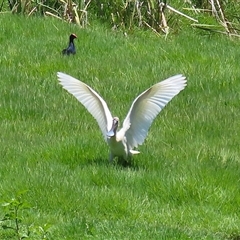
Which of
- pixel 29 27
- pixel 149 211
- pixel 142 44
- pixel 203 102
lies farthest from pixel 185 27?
pixel 149 211

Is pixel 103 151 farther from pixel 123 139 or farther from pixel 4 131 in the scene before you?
pixel 4 131

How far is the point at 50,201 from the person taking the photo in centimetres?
693

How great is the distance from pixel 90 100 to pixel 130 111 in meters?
0.38

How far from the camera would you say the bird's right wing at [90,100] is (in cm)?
755

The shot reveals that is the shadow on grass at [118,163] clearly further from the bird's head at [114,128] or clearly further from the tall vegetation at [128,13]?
the tall vegetation at [128,13]

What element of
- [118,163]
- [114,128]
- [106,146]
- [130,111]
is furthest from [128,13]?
[114,128]

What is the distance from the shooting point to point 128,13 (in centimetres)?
1351

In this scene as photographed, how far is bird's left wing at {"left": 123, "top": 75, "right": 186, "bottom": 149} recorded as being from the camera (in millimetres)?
7336

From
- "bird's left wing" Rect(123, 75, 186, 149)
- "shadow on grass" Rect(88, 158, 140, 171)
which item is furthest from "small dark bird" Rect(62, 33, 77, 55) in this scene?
"bird's left wing" Rect(123, 75, 186, 149)

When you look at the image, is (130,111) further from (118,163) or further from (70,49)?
(70,49)

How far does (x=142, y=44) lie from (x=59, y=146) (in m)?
4.33

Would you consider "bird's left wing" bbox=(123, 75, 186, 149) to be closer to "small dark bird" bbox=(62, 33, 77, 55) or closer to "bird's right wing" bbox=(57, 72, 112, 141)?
"bird's right wing" bbox=(57, 72, 112, 141)

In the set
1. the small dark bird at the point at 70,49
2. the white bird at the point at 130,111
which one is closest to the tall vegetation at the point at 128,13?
the small dark bird at the point at 70,49

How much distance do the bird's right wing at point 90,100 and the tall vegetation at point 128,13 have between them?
5587mm
